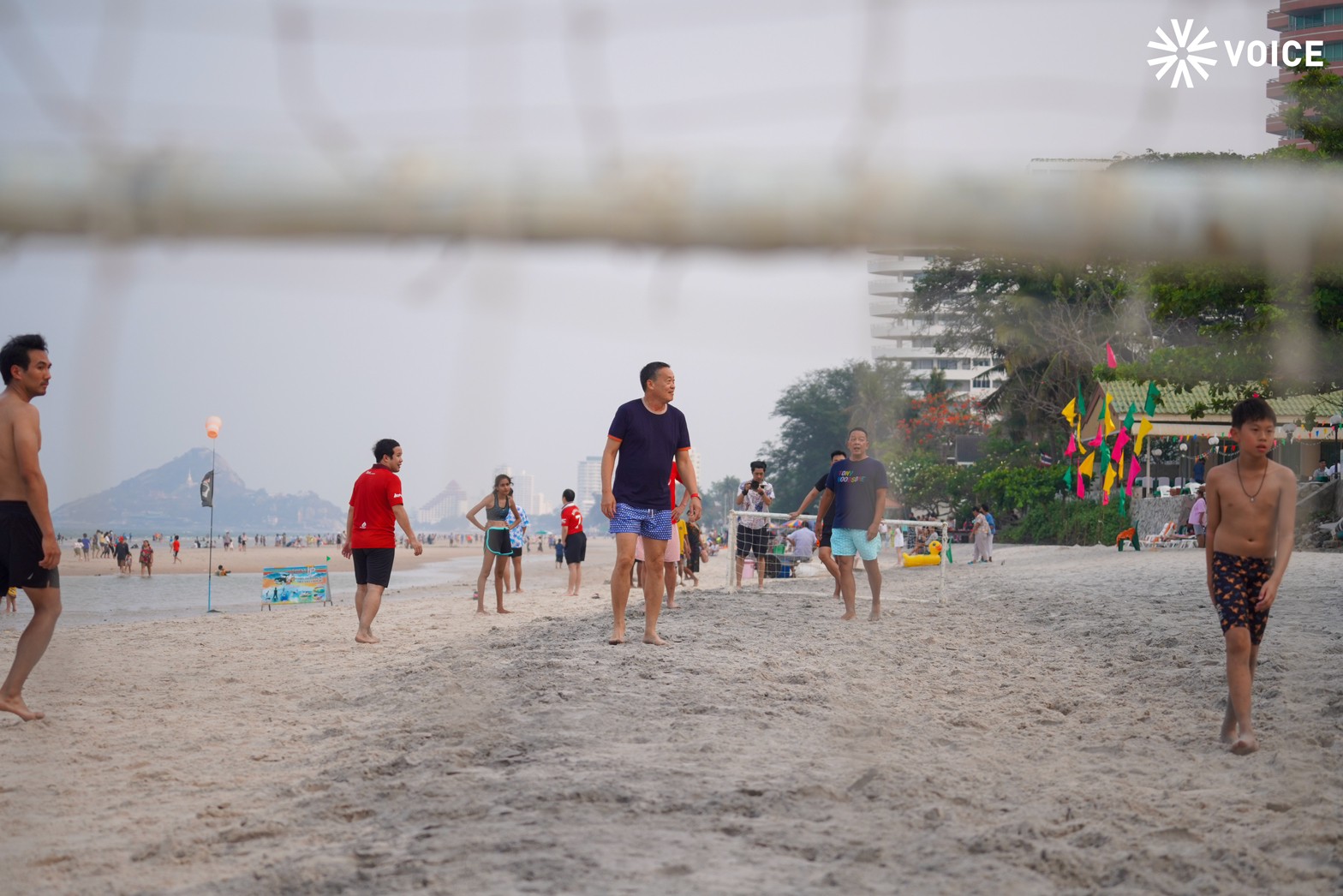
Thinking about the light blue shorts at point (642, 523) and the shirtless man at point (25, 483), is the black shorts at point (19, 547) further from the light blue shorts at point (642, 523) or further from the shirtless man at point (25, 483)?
the light blue shorts at point (642, 523)

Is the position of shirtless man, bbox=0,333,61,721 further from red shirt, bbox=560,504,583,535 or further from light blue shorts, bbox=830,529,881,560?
red shirt, bbox=560,504,583,535

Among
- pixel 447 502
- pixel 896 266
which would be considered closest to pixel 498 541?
pixel 447 502

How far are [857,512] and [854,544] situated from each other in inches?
10.5

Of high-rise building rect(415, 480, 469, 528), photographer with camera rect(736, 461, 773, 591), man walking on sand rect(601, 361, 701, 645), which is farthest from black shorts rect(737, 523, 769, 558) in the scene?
high-rise building rect(415, 480, 469, 528)

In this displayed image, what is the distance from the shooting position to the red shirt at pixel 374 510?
346 inches

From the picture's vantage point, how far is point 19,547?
5051 millimetres

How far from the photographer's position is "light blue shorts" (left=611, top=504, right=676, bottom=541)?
6.88 metres

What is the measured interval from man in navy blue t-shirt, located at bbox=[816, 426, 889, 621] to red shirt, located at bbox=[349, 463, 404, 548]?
3634mm

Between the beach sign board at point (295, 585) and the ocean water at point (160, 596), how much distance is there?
0.26m

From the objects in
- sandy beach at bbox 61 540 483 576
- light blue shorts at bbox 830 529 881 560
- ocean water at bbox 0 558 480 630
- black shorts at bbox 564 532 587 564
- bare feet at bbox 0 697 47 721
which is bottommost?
sandy beach at bbox 61 540 483 576

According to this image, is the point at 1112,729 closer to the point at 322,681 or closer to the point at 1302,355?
the point at 1302,355

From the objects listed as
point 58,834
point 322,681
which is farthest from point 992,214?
point 322,681

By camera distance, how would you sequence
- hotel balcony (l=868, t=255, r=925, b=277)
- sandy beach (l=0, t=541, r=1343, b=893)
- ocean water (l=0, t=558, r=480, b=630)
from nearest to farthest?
hotel balcony (l=868, t=255, r=925, b=277), sandy beach (l=0, t=541, r=1343, b=893), ocean water (l=0, t=558, r=480, b=630)

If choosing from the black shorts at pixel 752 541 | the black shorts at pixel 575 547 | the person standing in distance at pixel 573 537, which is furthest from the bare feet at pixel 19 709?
the black shorts at pixel 575 547
